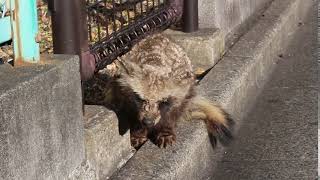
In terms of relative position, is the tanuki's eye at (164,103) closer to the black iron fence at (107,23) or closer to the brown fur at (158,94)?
the brown fur at (158,94)

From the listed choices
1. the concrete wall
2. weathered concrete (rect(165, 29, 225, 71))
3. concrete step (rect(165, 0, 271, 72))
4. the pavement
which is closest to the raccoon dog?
the pavement

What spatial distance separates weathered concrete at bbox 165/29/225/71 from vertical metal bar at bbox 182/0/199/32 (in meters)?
0.06

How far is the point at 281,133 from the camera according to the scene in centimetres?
500

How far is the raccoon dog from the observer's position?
13.0ft

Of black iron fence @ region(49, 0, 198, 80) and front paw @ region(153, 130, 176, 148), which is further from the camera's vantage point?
front paw @ region(153, 130, 176, 148)

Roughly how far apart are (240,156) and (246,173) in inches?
11.5

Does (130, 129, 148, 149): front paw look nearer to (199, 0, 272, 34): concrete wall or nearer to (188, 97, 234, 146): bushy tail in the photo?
(188, 97, 234, 146): bushy tail

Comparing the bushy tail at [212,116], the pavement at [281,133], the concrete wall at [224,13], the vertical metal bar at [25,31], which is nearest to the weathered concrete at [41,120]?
the vertical metal bar at [25,31]

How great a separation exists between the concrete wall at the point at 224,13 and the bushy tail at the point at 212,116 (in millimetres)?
1590

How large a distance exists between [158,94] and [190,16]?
1878 mm

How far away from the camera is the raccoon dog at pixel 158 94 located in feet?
13.0

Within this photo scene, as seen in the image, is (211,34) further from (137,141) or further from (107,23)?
(137,141)

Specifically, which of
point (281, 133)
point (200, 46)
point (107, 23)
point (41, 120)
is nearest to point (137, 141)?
point (107, 23)

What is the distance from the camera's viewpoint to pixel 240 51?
19.7ft
